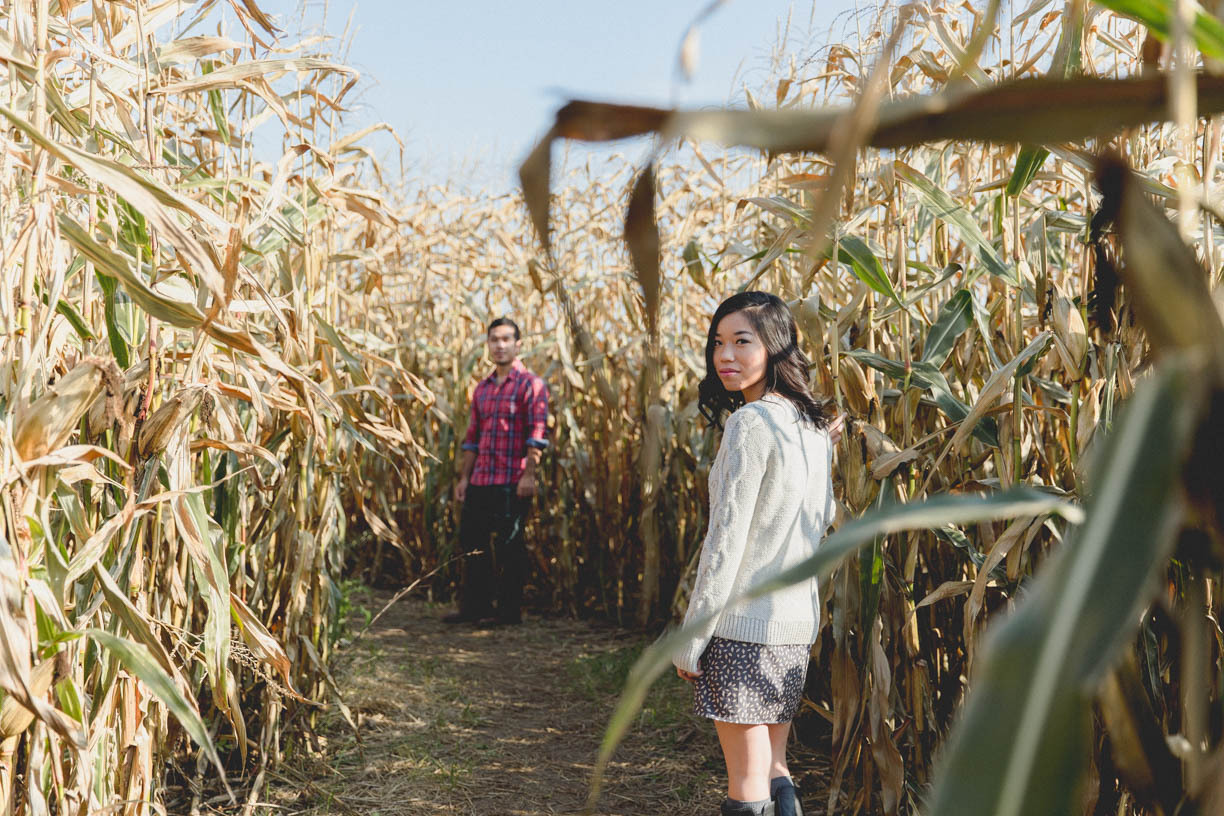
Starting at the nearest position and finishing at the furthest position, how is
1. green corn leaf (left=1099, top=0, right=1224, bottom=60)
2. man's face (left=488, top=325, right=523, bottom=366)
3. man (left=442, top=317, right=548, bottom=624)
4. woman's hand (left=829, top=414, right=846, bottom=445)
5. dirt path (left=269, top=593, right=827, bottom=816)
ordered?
green corn leaf (left=1099, top=0, right=1224, bottom=60)
woman's hand (left=829, top=414, right=846, bottom=445)
dirt path (left=269, top=593, right=827, bottom=816)
man's face (left=488, top=325, right=523, bottom=366)
man (left=442, top=317, right=548, bottom=624)

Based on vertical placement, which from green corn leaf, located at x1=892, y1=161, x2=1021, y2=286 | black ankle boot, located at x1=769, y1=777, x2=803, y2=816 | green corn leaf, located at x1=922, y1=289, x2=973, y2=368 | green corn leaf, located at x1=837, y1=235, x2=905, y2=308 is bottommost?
black ankle boot, located at x1=769, y1=777, x2=803, y2=816

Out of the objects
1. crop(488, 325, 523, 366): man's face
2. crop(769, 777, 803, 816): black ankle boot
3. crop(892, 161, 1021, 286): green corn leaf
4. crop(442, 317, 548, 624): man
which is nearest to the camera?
crop(892, 161, 1021, 286): green corn leaf

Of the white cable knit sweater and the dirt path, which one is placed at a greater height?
the white cable knit sweater

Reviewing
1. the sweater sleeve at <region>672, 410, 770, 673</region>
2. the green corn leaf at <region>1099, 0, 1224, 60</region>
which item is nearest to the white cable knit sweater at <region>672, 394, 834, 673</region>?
the sweater sleeve at <region>672, 410, 770, 673</region>

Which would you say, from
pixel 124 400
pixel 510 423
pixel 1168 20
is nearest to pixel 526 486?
pixel 510 423

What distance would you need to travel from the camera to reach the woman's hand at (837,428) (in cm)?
227

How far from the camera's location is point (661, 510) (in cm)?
496

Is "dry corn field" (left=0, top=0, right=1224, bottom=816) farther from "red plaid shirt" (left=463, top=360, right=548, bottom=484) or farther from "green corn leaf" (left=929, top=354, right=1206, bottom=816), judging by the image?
"red plaid shirt" (left=463, top=360, right=548, bottom=484)

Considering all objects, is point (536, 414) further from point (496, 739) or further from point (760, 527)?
point (760, 527)

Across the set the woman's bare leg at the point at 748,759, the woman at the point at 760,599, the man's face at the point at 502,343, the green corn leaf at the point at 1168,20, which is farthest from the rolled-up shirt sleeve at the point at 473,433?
the green corn leaf at the point at 1168,20

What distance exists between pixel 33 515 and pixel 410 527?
4.94 metres

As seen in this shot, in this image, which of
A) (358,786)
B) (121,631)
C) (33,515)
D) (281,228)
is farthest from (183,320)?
(358,786)

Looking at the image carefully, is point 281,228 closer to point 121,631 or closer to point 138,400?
point 138,400

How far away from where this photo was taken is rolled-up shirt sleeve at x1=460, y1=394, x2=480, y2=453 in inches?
209
